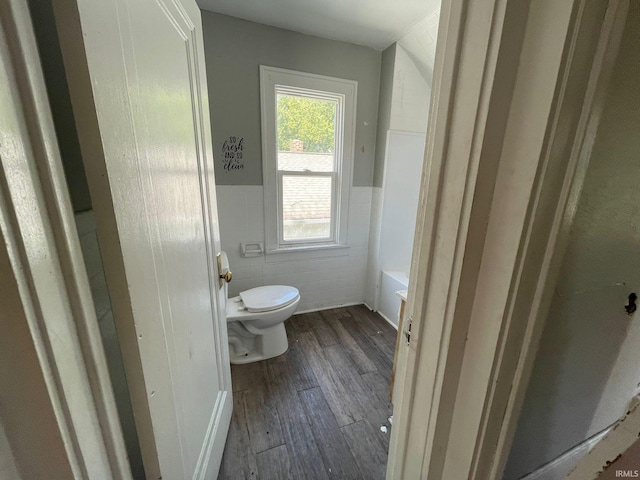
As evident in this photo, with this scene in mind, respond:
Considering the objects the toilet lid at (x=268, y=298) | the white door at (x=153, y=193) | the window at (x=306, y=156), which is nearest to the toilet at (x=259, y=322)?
the toilet lid at (x=268, y=298)

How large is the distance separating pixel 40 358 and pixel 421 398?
0.78m

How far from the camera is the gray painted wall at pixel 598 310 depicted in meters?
0.54

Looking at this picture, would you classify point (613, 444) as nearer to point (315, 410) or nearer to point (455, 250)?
point (455, 250)

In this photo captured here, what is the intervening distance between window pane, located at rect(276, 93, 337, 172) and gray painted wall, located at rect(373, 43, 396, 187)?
0.40m

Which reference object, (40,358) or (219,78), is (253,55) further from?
(40,358)

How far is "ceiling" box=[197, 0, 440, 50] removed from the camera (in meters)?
1.58

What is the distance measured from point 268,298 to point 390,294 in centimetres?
113

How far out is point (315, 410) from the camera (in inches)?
58.1

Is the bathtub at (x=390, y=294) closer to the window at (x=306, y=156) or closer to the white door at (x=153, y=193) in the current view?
the window at (x=306, y=156)

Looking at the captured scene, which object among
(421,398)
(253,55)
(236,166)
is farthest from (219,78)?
(421,398)

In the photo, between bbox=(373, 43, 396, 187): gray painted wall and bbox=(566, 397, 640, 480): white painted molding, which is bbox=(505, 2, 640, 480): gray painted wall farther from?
bbox=(373, 43, 396, 187): gray painted wall

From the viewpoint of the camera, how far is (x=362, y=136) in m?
2.23

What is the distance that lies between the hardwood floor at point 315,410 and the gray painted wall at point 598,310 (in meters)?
0.74

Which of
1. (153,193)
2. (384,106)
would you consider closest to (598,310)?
(153,193)
